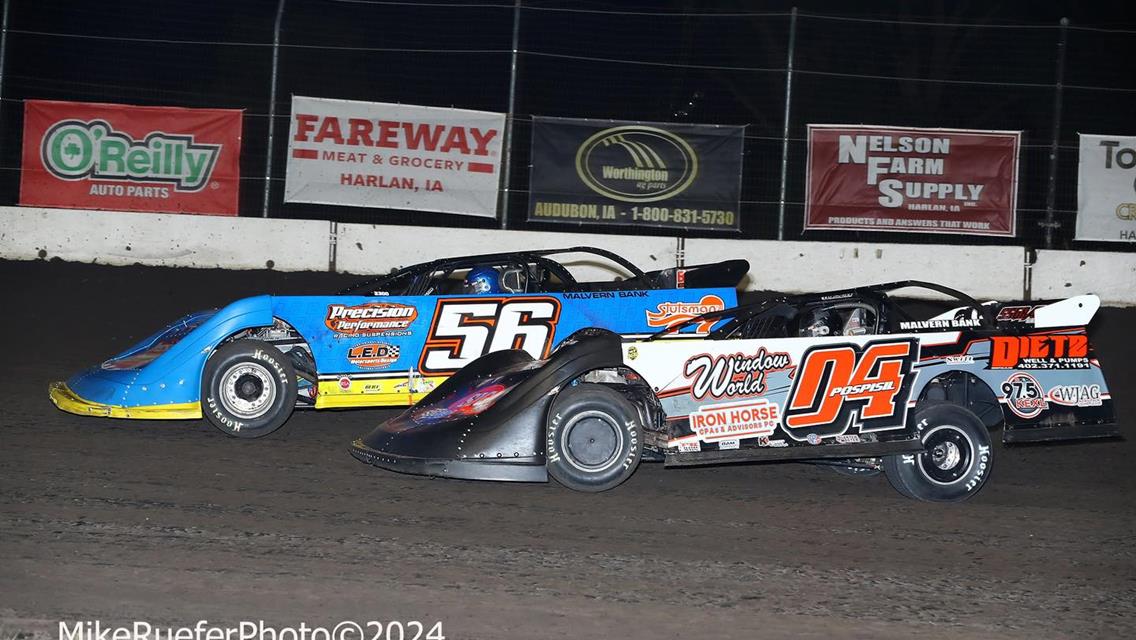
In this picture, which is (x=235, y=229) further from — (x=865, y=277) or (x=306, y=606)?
(x=306, y=606)

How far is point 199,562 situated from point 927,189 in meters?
11.9

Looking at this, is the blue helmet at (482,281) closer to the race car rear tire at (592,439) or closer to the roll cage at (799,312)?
the roll cage at (799,312)

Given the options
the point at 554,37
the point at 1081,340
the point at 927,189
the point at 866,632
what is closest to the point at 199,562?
the point at 866,632

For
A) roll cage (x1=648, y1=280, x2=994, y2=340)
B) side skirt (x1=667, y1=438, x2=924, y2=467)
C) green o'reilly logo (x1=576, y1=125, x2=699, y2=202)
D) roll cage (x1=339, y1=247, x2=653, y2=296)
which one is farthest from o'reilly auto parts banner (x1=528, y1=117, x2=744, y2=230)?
side skirt (x1=667, y1=438, x2=924, y2=467)

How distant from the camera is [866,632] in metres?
4.70

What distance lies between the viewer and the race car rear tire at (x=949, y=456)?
6883mm

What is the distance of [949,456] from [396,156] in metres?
9.77

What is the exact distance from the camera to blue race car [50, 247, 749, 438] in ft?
25.7

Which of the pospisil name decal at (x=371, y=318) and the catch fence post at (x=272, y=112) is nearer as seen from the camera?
the pospisil name decal at (x=371, y=318)

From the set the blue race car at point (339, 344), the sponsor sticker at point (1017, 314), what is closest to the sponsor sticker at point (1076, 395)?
the sponsor sticker at point (1017, 314)

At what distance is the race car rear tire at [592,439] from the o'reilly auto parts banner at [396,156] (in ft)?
Result: 28.5

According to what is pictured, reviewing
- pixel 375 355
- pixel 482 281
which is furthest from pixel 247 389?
pixel 482 281

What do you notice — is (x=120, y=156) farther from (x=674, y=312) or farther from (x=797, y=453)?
(x=797, y=453)

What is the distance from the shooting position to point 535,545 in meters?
5.70
